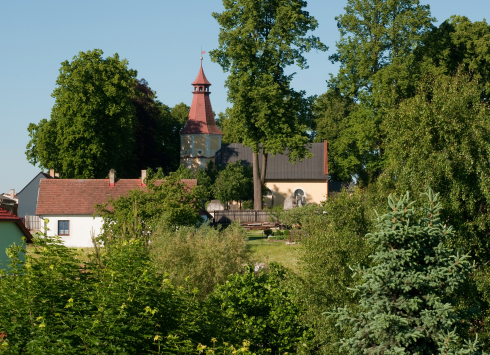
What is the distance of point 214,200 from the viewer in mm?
56094

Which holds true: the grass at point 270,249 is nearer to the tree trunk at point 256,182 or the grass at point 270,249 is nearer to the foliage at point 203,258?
the tree trunk at point 256,182

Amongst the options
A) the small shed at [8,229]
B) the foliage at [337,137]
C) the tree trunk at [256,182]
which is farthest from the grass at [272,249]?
the foliage at [337,137]

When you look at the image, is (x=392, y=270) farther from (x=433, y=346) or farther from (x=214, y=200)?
(x=214, y=200)

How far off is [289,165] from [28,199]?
27148 mm

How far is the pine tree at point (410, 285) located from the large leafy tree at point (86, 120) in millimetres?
35230

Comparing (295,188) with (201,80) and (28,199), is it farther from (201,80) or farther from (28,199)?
(28,199)

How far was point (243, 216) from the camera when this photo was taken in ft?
149

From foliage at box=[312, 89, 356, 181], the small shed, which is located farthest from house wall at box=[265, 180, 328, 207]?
the small shed

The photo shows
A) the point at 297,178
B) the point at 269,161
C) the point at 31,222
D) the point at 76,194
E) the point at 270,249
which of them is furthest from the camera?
the point at 269,161

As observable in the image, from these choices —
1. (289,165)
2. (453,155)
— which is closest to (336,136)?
(289,165)

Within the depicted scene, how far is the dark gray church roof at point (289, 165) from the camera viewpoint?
61750mm

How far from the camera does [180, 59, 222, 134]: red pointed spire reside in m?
63.4

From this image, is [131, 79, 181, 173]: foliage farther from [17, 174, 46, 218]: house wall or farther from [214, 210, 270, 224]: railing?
[214, 210, 270, 224]: railing

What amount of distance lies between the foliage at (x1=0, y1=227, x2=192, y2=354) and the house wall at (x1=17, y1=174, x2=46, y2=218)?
38665mm
